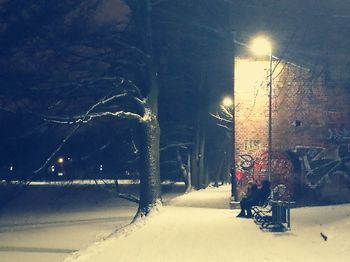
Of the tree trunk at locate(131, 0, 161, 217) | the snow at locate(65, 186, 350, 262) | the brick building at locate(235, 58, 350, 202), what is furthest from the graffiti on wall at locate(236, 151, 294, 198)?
the snow at locate(65, 186, 350, 262)

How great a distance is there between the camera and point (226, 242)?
10086 millimetres

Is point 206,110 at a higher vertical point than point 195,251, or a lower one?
higher

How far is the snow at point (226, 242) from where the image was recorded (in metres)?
8.62

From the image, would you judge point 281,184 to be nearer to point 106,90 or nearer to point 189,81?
point 106,90

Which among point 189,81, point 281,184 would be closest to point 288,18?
point 281,184

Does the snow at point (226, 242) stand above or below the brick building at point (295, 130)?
below

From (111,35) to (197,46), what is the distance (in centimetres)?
1132

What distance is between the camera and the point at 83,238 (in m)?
17.1

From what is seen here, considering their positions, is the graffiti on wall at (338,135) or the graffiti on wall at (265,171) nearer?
the graffiti on wall at (338,135)

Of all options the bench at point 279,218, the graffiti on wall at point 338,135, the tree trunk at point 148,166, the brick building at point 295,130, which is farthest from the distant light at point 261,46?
the bench at point 279,218

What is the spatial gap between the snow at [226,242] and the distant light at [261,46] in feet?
17.3

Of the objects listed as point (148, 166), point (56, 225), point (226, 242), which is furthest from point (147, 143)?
point (56, 225)

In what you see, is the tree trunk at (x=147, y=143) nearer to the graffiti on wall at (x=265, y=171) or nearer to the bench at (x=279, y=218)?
the graffiti on wall at (x=265, y=171)

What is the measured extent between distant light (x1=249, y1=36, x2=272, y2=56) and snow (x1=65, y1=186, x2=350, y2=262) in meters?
5.28
